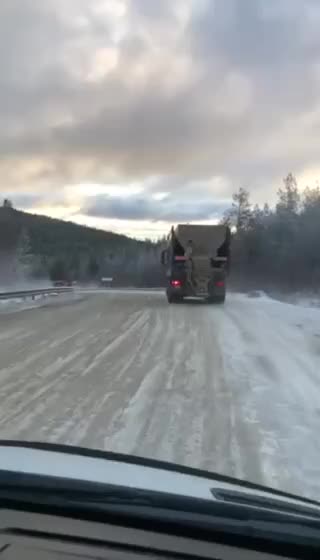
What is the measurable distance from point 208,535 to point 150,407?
19.3ft

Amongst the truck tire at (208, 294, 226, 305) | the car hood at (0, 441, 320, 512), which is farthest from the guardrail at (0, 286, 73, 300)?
the car hood at (0, 441, 320, 512)

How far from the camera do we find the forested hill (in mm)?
107438

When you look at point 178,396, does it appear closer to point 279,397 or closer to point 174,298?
point 279,397

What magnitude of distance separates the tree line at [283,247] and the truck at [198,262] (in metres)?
30.5

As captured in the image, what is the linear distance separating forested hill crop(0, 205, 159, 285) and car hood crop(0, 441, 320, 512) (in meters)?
84.3

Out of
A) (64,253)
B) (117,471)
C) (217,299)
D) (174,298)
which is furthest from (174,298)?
(64,253)

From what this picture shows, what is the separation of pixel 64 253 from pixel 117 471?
135958mm

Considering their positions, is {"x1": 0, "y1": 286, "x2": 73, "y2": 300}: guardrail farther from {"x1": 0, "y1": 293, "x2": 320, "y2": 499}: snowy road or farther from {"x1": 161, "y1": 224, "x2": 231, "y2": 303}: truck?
{"x1": 0, "y1": 293, "x2": 320, "y2": 499}: snowy road

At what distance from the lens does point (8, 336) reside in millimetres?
15500

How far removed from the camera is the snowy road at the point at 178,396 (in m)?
6.04

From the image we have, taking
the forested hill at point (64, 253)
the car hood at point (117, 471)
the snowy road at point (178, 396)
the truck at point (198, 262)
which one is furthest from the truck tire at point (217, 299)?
the forested hill at point (64, 253)

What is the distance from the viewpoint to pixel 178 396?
27.9 ft

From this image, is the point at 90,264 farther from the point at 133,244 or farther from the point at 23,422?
the point at 23,422

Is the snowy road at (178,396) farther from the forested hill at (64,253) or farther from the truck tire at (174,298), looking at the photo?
the forested hill at (64,253)
